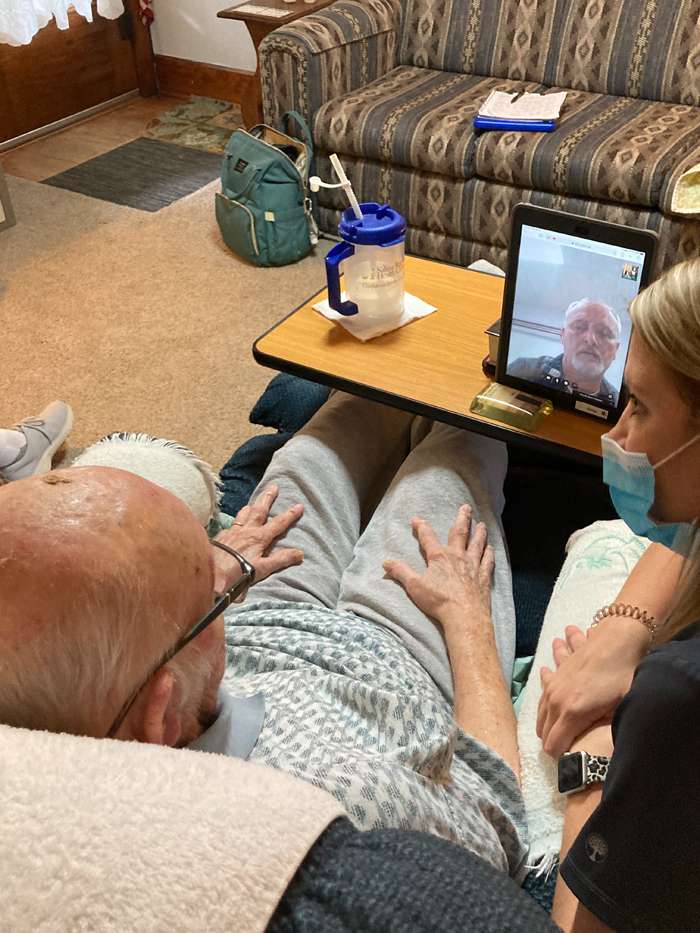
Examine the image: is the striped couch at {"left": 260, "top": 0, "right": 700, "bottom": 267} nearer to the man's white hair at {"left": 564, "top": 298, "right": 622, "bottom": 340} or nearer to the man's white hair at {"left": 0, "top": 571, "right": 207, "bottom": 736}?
the man's white hair at {"left": 564, "top": 298, "right": 622, "bottom": 340}

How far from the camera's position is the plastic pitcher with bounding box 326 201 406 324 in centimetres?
159

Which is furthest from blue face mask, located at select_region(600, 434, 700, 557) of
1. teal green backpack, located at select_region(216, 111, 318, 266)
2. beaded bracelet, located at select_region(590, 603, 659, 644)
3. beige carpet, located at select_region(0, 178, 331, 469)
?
teal green backpack, located at select_region(216, 111, 318, 266)

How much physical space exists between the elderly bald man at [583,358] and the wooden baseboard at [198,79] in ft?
11.0

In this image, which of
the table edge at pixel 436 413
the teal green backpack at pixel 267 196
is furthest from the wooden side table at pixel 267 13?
the table edge at pixel 436 413

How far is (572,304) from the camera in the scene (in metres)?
1.32

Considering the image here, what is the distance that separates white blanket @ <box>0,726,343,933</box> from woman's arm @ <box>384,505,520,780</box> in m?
0.65

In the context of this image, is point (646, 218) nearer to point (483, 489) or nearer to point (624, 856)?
point (483, 489)

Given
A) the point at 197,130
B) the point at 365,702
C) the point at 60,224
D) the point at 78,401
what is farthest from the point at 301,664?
the point at 197,130

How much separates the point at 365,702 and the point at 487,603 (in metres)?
0.39

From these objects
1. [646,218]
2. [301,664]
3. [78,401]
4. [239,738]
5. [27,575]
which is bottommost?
[78,401]

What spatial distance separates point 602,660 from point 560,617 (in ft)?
0.56

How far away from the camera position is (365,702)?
0.93 meters

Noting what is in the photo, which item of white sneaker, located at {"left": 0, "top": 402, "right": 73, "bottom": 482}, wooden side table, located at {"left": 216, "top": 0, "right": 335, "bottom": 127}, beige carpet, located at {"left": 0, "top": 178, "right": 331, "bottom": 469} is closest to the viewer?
white sneaker, located at {"left": 0, "top": 402, "right": 73, "bottom": 482}

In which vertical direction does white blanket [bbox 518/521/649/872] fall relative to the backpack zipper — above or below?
above
